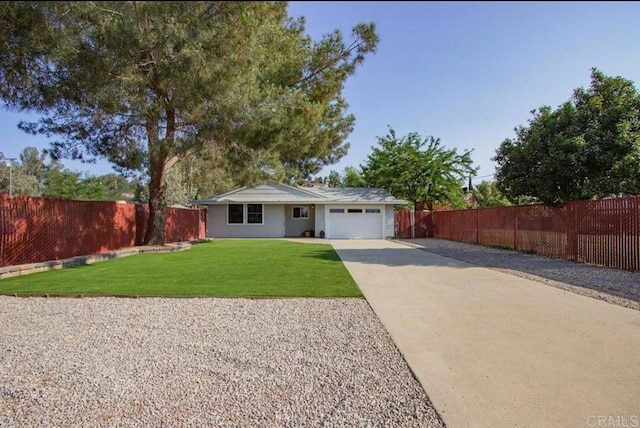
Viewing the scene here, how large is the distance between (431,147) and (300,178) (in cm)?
1563

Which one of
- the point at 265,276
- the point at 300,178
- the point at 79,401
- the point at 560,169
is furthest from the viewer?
the point at 300,178

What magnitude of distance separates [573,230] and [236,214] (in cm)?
1861

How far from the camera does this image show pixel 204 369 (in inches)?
149

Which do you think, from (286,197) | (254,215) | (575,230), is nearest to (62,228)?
(254,215)

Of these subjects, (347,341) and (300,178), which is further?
(300,178)

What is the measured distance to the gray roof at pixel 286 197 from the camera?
82.5 ft

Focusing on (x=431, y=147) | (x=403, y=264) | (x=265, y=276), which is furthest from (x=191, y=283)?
(x=431, y=147)

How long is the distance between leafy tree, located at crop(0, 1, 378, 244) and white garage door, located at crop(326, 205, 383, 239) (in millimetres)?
8391

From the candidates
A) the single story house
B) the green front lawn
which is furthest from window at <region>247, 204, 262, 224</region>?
the green front lawn

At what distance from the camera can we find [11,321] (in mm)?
5484

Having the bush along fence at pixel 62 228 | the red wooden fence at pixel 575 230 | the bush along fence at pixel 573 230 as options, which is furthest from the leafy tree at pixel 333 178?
the bush along fence at pixel 62 228

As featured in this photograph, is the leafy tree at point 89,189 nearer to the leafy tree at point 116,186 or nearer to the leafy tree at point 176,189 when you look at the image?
the leafy tree at point 176,189

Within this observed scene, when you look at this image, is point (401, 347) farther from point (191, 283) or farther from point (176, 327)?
point (191, 283)

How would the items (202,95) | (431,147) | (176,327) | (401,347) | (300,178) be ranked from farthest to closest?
(300,178) → (431,147) → (202,95) → (176,327) → (401,347)
